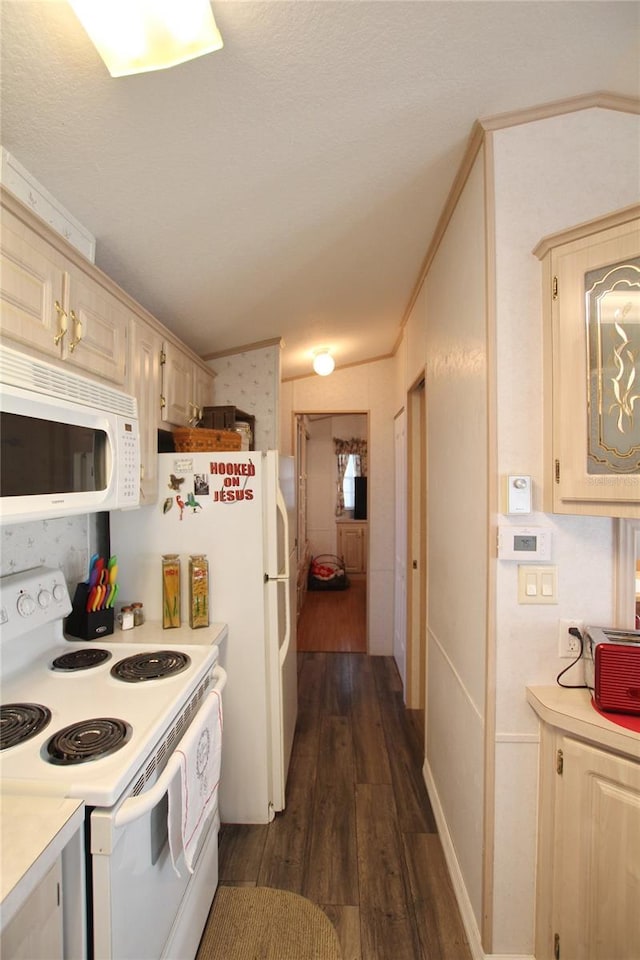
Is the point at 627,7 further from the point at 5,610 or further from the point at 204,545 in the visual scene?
the point at 5,610

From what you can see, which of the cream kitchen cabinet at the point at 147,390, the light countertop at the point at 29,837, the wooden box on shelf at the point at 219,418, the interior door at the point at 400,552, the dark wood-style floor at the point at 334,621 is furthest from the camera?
the dark wood-style floor at the point at 334,621

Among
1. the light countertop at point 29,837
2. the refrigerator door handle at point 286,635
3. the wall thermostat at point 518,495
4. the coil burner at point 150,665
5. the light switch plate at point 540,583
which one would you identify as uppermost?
the wall thermostat at point 518,495

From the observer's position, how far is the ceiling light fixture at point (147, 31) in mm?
747

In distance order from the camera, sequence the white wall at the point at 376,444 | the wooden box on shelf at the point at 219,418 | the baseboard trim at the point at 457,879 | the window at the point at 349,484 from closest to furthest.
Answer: the baseboard trim at the point at 457,879 < the wooden box on shelf at the point at 219,418 < the white wall at the point at 376,444 < the window at the point at 349,484

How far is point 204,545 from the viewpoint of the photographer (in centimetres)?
179

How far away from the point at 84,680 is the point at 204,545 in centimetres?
66

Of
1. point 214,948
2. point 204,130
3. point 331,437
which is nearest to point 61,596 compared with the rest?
point 214,948

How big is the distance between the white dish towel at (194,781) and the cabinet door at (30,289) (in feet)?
3.64

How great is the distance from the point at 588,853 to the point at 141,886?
114cm

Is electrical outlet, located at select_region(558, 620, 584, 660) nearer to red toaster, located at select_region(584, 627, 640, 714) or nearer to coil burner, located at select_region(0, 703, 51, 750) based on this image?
red toaster, located at select_region(584, 627, 640, 714)

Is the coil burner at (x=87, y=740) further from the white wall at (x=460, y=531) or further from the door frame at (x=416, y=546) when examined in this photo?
the door frame at (x=416, y=546)

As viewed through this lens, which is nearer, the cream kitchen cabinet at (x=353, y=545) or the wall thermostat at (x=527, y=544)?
the wall thermostat at (x=527, y=544)

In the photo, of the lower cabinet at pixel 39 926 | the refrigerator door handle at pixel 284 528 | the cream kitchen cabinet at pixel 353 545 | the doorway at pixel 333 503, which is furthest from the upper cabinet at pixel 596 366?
the cream kitchen cabinet at pixel 353 545

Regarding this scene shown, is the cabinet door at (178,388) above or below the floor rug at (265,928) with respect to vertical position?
above
